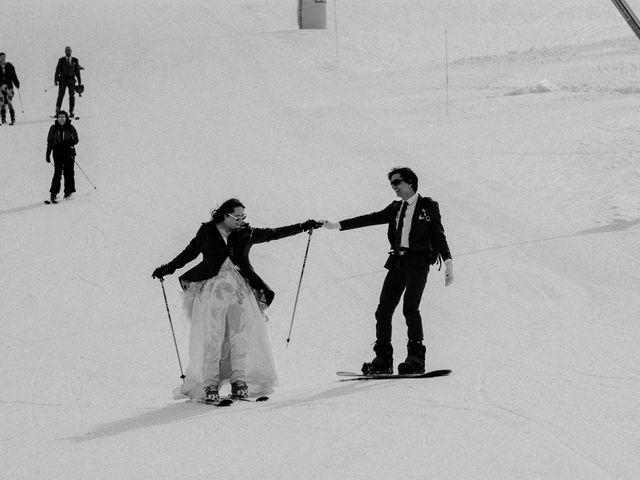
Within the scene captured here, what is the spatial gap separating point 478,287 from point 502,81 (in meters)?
15.9

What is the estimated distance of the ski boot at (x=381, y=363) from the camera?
29.7ft

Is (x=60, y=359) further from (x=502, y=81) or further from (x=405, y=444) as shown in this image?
(x=502, y=81)

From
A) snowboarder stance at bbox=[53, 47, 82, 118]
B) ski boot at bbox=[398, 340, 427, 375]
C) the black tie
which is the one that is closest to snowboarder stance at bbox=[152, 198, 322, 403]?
the black tie

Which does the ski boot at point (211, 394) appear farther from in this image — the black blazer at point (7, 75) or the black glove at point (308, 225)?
the black blazer at point (7, 75)

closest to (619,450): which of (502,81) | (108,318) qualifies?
(108,318)

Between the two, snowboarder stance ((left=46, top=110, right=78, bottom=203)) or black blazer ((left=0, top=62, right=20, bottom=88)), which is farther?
black blazer ((left=0, top=62, right=20, bottom=88))

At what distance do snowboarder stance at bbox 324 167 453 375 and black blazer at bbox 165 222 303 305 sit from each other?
1.76ft

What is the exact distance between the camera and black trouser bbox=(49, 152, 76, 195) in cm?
1706

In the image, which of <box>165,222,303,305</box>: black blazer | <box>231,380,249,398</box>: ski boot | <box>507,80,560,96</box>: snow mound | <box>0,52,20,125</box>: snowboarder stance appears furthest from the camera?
<box>507,80,560,96</box>: snow mound

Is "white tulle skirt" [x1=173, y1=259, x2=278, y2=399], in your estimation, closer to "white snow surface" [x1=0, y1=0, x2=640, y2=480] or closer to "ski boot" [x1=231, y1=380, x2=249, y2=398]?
"ski boot" [x1=231, y1=380, x2=249, y2=398]

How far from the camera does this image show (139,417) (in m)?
8.33

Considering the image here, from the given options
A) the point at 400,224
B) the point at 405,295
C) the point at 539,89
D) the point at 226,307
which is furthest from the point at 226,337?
the point at 539,89

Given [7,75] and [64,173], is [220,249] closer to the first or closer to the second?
[64,173]

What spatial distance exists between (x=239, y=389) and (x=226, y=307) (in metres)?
0.60
